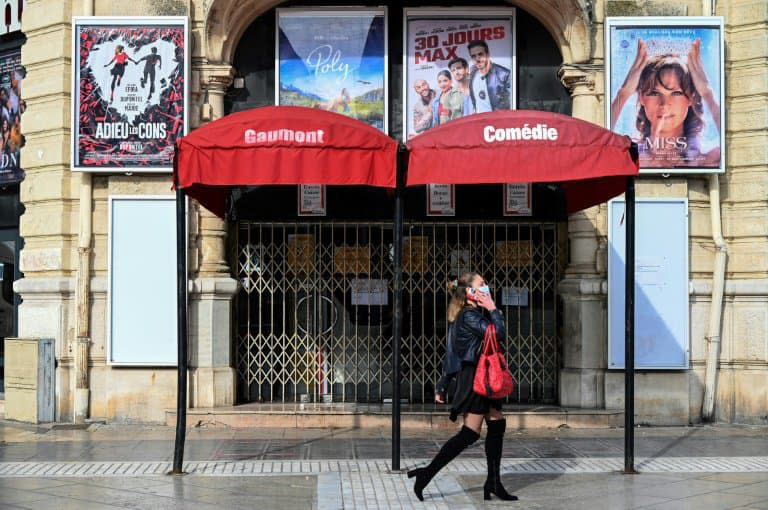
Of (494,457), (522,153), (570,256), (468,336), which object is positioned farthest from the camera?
(570,256)

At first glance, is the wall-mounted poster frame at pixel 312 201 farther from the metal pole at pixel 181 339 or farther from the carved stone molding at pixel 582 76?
the metal pole at pixel 181 339

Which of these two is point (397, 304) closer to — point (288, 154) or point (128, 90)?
point (288, 154)

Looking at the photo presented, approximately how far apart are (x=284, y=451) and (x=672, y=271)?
17.9 feet

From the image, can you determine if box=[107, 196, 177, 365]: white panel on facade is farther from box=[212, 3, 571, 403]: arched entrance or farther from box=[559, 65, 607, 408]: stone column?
box=[559, 65, 607, 408]: stone column

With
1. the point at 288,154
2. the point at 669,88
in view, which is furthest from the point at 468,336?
the point at 669,88

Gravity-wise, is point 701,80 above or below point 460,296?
above

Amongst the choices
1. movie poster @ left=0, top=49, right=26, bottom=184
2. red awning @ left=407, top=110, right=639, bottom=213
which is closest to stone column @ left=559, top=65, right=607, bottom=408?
red awning @ left=407, top=110, right=639, bottom=213

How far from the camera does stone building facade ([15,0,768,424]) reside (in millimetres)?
13586

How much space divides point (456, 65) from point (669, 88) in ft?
9.04

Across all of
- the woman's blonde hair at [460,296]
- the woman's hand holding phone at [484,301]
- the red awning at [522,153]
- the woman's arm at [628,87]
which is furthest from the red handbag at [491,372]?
the woman's arm at [628,87]

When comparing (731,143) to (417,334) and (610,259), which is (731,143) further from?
(417,334)

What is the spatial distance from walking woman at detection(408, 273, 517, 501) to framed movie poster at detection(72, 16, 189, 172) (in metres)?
6.02

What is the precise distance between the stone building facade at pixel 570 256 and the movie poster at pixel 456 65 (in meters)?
0.66

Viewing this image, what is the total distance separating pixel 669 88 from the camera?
44.8 ft
